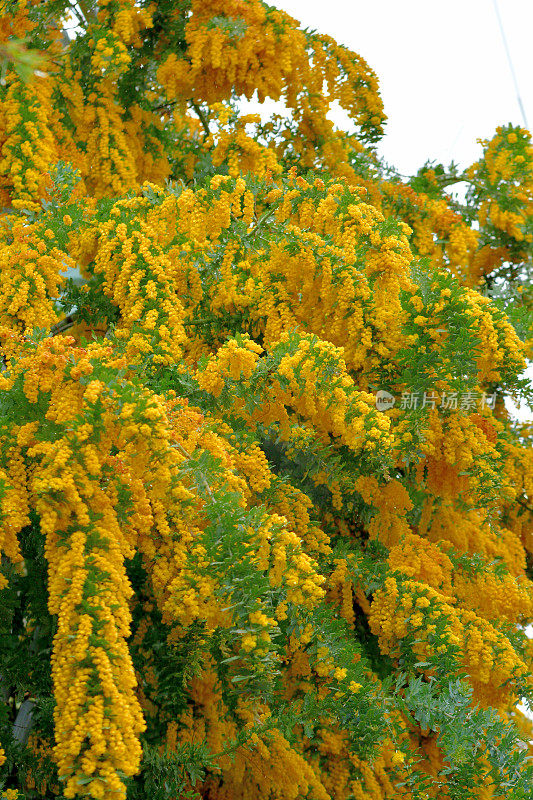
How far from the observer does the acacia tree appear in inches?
111

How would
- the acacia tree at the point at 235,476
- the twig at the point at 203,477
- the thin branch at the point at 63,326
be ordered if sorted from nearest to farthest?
1. the acacia tree at the point at 235,476
2. the twig at the point at 203,477
3. the thin branch at the point at 63,326

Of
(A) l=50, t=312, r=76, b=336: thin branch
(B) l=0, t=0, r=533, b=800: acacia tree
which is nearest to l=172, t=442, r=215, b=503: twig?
→ (B) l=0, t=0, r=533, b=800: acacia tree

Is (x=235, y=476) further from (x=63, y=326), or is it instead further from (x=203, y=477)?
(x=63, y=326)

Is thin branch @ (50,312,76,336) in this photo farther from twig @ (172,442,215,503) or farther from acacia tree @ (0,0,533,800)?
twig @ (172,442,215,503)

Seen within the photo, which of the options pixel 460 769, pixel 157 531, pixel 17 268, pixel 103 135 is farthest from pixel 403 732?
pixel 103 135

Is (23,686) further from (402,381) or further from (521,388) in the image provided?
(521,388)

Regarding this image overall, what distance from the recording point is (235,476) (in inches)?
127

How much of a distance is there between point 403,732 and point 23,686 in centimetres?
151

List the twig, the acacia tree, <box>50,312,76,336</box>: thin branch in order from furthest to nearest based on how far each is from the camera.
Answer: <box>50,312,76,336</box>: thin branch, the twig, the acacia tree

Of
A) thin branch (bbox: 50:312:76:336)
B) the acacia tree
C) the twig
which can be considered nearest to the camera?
the acacia tree

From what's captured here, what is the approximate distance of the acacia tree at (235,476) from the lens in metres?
2.81

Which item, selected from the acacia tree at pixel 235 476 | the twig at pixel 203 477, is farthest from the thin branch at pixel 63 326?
the twig at pixel 203 477

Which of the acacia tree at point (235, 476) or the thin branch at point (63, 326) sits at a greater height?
the thin branch at point (63, 326)

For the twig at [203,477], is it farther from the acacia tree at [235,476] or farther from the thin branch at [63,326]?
the thin branch at [63,326]
